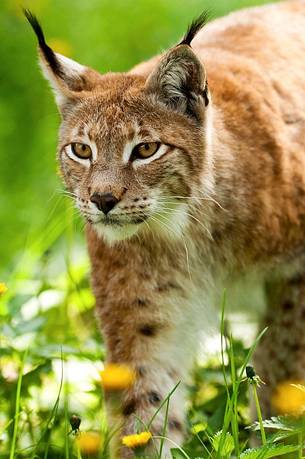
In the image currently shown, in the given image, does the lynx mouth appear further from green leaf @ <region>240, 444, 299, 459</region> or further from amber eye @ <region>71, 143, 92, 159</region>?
green leaf @ <region>240, 444, 299, 459</region>

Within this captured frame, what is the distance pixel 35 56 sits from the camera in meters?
9.16

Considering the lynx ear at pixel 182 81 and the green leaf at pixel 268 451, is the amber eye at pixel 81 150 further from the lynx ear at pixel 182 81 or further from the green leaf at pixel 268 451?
the green leaf at pixel 268 451

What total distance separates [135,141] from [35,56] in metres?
4.56

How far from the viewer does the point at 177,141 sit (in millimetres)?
4887

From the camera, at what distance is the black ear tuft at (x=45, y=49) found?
496 cm

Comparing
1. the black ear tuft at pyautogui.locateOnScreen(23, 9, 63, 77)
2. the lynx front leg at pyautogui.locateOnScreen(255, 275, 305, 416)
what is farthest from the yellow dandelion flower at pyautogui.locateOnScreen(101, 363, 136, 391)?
the black ear tuft at pyautogui.locateOnScreen(23, 9, 63, 77)

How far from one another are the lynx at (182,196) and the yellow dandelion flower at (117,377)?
47 mm

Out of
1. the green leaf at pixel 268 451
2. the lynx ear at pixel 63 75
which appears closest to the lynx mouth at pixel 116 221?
the lynx ear at pixel 63 75

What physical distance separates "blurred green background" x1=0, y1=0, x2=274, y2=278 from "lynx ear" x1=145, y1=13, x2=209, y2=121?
2.89 meters

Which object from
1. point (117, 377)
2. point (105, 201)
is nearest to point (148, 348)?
point (117, 377)

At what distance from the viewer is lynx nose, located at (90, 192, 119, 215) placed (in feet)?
15.1

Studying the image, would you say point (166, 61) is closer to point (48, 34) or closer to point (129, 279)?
point (129, 279)

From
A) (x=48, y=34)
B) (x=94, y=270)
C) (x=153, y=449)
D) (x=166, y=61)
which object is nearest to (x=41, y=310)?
(x=94, y=270)

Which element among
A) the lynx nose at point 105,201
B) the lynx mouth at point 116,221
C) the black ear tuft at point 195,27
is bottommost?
the lynx mouth at point 116,221
